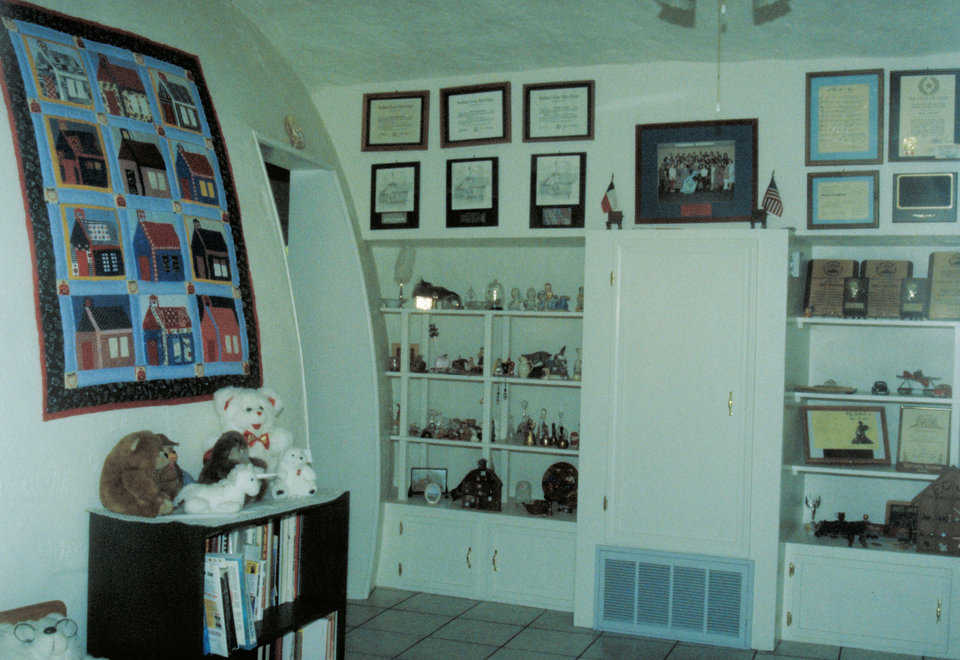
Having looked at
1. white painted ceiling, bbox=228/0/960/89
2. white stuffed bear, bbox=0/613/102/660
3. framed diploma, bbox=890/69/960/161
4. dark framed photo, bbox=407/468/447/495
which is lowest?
dark framed photo, bbox=407/468/447/495

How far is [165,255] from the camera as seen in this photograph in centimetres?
326

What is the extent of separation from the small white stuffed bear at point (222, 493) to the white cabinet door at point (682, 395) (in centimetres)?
214

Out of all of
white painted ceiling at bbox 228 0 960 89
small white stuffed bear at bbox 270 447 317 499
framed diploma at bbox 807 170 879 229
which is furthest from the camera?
framed diploma at bbox 807 170 879 229

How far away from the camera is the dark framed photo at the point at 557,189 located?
16.1 feet

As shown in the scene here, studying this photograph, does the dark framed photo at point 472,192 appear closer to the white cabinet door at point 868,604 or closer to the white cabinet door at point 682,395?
the white cabinet door at point 682,395

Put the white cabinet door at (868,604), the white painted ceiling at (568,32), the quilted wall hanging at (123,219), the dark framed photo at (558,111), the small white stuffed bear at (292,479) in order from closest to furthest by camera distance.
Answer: the quilted wall hanging at (123,219), the small white stuffed bear at (292,479), the white painted ceiling at (568,32), the white cabinet door at (868,604), the dark framed photo at (558,111)

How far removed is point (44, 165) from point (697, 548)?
345 centimetres

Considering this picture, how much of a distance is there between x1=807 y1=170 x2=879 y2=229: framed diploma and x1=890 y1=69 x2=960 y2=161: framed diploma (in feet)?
0.66

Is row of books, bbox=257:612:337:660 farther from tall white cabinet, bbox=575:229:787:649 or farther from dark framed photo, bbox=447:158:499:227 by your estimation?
dark framed photo, bbox=447:158:499:227

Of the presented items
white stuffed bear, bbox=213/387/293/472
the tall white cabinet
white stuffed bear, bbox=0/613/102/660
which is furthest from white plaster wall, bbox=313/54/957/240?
white stuffed bear, bbox=0/613/102/660

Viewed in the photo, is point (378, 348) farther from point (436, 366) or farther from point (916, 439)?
point (916, 439)

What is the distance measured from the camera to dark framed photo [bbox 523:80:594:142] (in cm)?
491

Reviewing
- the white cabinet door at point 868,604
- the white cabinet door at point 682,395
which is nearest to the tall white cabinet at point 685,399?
the white cabinet door at point 682,395

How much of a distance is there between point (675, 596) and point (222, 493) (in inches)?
100
